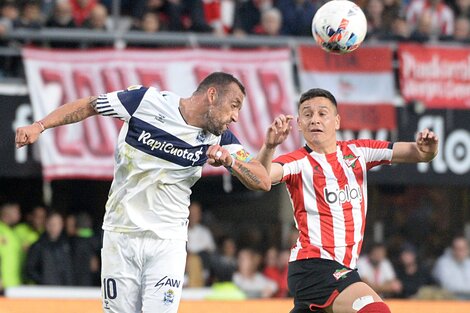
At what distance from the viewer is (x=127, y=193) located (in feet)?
22.5

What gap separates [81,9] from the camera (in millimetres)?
13828

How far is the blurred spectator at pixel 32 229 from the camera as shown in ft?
43.1

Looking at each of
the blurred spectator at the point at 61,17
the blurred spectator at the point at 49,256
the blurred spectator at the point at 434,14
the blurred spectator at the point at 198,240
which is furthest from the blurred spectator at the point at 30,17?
the blurred spectator at the point at 434,14

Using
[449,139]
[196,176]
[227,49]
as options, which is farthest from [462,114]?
[196,176]

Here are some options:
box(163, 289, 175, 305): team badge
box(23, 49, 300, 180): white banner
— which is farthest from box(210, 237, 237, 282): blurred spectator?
box(163, 289, 175, 305): team badge

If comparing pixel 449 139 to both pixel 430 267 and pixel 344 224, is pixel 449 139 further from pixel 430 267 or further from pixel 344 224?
pixel 344 224

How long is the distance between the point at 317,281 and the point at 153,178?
4.41ft

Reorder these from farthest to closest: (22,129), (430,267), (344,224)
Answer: (430,267) < (344,224) < (22,129)

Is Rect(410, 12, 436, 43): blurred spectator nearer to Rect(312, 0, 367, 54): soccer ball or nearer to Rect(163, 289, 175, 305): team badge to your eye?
Rect(312, 0, 367, 54): soccer ball

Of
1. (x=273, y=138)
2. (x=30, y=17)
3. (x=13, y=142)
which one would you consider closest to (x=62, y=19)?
(x=30, y=17)

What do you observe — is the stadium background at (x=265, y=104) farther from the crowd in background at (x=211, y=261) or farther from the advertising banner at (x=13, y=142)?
the crowd in background at (x=211, y=261)

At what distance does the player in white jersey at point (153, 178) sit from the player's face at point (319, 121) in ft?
2.32

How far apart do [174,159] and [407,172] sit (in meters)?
7.95

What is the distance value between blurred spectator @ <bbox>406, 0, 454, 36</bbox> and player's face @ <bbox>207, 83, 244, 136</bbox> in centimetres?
899
